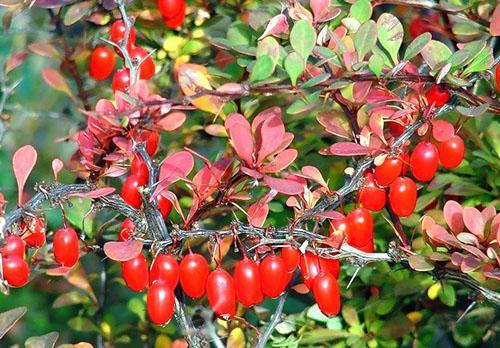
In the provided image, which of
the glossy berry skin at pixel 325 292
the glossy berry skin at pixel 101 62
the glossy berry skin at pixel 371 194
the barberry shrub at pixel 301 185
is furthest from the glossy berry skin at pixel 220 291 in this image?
the glossy berry skin at pixel 101 62

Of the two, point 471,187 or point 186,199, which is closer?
point 471,187

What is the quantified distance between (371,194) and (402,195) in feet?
0.13

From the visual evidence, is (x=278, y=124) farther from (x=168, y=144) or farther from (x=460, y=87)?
(x=168, y=144)

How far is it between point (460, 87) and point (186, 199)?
0.60 metres

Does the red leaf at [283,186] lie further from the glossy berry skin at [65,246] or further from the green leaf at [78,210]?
the green leaf at [78,210]

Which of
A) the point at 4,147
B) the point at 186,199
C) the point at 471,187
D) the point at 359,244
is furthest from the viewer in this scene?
the point at 4,147

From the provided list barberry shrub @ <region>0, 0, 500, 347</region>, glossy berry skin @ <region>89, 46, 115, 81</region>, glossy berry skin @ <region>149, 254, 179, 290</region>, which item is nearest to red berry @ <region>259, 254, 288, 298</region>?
barberry shrub @ <region>0, 0, 500, 347</region>

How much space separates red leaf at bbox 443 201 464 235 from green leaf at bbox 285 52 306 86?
27cm

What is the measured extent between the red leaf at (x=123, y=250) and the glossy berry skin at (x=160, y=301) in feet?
0.15

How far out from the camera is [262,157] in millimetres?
1073

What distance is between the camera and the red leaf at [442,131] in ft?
3.74

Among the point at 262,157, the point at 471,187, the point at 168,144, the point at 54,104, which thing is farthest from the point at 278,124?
the point at 54,104

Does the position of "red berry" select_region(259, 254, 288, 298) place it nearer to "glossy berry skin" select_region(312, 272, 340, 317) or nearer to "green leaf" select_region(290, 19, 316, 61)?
"glossy berry skin" select_region(312, 272, 340, 317)

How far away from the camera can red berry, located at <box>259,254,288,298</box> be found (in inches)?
42.6
